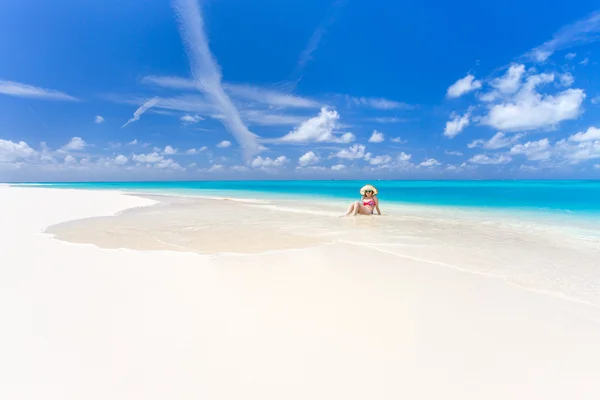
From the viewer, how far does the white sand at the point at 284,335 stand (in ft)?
7.49

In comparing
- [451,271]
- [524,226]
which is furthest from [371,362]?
[524,226]

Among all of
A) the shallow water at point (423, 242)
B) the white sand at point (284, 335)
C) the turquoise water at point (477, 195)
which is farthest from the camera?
the turquoise water at point (477, 195)

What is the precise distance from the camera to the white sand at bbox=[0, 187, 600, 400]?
2.28 m

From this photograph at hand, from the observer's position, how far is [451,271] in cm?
502

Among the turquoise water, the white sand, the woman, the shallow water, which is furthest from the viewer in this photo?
Result: the turquoise water

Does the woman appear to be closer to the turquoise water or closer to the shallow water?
the shallow water

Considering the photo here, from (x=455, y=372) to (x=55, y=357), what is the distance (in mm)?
3322

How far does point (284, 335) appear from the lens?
9.58ft

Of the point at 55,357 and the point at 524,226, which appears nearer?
the point at 55,357

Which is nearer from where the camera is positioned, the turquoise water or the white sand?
the white sand

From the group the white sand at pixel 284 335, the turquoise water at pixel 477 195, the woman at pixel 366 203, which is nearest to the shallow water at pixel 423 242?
the white sand at pixel 284 335

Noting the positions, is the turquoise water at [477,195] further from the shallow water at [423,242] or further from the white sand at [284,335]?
the white sand at [284,335]

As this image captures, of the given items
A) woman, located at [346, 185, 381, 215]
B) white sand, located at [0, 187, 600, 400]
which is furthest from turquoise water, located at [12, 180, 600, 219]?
white sand, located at [0, 187, 600, 400]

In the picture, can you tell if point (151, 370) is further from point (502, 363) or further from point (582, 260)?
point (582, 260)
